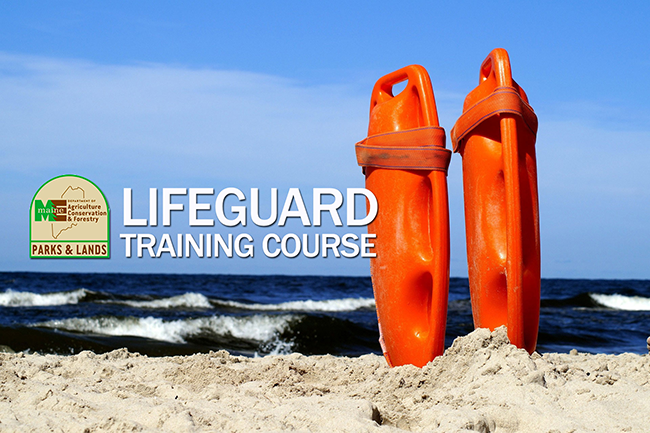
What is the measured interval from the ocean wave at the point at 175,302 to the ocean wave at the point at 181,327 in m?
6.14

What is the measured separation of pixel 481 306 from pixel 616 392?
2.68ft

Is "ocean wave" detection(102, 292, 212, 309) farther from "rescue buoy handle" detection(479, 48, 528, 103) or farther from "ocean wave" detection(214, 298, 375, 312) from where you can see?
"rescue buoy handle" detection(479, 48, 528, 103)

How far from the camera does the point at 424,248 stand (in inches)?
129

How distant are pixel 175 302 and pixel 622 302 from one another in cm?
1557

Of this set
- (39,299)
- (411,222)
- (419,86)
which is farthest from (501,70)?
(39,299)

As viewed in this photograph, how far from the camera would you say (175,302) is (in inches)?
666

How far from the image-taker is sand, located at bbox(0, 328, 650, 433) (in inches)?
87.4

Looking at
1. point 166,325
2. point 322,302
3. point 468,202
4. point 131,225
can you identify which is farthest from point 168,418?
point 322,302

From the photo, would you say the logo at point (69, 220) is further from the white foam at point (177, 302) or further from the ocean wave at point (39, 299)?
the ocean wave at point (39, 299)

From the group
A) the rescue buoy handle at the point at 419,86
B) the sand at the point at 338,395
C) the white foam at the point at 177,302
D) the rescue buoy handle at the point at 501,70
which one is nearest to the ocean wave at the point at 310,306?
the white foam at the point at 177,302

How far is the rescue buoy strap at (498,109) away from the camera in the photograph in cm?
311

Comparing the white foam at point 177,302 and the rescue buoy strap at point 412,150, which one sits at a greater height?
the rescue buoy strap at point 412,150

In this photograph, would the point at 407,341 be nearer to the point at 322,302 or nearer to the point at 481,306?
the point at 481,306

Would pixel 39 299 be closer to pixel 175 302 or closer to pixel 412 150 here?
pixel 175 302
